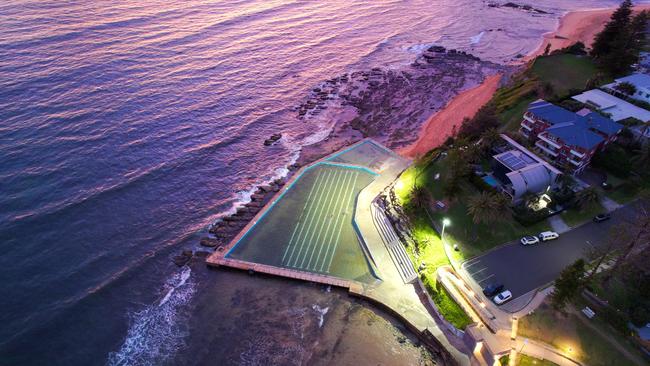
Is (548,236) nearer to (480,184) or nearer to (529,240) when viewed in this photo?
(529,240)

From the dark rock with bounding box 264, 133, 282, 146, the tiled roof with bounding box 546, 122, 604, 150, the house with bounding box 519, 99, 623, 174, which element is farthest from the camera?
the dark rock with bounding box 264, 133, 282, 146

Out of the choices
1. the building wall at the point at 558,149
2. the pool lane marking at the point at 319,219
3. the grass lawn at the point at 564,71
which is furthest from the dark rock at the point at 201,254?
the grass lawn at the point at 564,71

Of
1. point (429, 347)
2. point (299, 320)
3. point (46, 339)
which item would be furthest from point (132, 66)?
point (429, 347)

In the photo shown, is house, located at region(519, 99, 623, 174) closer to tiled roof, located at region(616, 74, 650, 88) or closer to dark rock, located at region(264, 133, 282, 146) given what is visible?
tiled roof, located at region(616, 74, 650, 88)

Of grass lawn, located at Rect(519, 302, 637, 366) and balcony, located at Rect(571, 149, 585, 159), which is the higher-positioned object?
balcony, located at Rect(571, 149, 585, 159)

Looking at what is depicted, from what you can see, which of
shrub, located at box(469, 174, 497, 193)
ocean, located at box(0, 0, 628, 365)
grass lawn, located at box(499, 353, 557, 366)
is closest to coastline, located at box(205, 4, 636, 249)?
ocean, located at box(0, 0, 628, 365)

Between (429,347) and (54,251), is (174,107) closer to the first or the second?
(54,251)

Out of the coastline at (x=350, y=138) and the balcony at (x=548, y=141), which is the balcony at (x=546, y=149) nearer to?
the balcony at (x=548, y=141)
